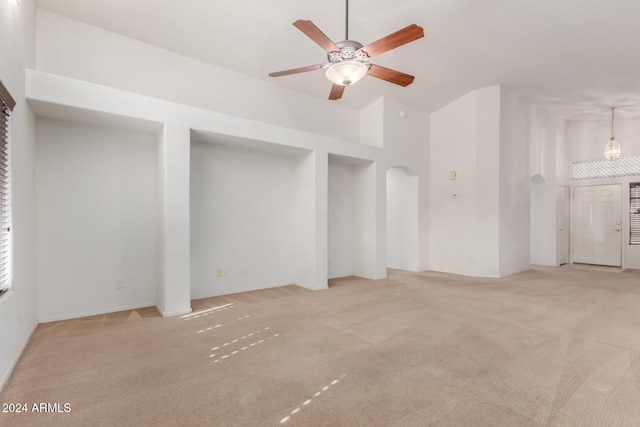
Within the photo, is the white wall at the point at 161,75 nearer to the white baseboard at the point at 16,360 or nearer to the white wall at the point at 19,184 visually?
the white wall at the point at 19,184

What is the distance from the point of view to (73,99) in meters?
3.10

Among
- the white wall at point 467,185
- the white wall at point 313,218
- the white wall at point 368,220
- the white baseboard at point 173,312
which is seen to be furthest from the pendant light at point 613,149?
the white baseboard at point 173,312

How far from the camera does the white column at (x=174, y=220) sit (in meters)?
3.69

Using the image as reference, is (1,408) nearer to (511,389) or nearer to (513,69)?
(511,389)

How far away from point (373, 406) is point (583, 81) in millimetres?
6909

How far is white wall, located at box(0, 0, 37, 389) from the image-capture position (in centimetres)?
230

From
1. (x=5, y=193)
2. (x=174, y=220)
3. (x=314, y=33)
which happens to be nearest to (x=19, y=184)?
(x=5, y=193)

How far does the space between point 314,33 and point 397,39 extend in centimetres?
75

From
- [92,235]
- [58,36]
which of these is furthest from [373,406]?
[58,36]

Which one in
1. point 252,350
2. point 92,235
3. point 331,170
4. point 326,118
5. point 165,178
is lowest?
point 252,350

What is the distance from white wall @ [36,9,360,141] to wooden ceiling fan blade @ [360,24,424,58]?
2.66m

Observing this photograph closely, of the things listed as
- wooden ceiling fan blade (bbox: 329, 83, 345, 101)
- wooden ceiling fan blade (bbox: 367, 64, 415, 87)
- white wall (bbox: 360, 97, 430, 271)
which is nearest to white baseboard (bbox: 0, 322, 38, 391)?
wooden ceiling fan blade (bbox: 329, 83, 345, 101)

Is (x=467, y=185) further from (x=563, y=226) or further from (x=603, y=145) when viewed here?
(x=603, y=145)

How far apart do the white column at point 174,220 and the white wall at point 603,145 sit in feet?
31.2
